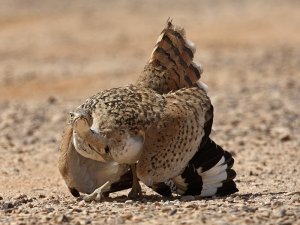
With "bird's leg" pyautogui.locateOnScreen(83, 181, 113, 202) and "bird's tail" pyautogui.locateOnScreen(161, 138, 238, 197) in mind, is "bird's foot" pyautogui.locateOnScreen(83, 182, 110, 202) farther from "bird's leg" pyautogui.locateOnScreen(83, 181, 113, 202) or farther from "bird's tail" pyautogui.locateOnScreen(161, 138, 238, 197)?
"bird's tail" pyautogui.locateOnScreen(161, 138, 238, 197)

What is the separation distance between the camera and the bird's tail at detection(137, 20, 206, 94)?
29.5 feet

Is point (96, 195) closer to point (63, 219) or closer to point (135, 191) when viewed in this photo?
point (135, 191)

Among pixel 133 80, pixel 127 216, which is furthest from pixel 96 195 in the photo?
pixel 133 80

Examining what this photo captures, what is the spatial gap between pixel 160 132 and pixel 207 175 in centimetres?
73

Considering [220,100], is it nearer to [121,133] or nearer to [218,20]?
[121,133]

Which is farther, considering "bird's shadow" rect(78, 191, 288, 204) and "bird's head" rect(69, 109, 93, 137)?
"bird's shadow" rect(78, 191, 288, 204)

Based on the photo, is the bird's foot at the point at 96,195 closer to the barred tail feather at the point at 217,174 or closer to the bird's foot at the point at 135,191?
the bird's foot at the point at 135,191

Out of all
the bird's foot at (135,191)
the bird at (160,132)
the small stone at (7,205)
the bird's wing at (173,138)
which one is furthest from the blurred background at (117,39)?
the small stone at (7,205)

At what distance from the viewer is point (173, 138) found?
816 centimetres

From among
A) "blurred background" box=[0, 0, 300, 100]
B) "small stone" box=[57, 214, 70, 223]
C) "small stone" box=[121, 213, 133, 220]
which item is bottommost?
"small stone" box=[121, 213, 133, 220]

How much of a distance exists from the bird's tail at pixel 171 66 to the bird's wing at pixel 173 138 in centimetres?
44

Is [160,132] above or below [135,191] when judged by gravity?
above

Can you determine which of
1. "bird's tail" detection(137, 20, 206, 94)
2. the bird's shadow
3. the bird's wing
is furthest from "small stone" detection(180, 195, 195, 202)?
"bird's tail" detection(137, 20, 206, 94)

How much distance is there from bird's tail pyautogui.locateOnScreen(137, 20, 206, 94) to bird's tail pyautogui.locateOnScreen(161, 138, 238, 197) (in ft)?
2.33
